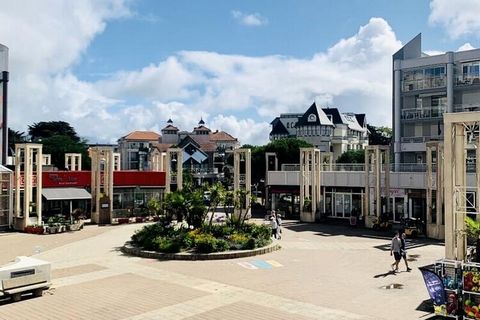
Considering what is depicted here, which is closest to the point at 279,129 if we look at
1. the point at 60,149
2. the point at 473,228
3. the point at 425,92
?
the point at 60,149

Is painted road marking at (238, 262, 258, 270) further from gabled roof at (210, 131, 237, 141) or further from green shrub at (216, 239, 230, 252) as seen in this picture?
gabled roof at (210, 131, 237, 141)

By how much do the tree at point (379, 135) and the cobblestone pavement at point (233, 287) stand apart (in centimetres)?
7826

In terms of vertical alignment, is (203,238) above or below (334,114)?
below

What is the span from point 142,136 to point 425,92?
95.4m

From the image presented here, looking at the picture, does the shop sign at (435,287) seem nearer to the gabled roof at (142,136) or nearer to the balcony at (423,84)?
the balcony at (423,84)

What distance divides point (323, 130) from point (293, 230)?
2639 inches

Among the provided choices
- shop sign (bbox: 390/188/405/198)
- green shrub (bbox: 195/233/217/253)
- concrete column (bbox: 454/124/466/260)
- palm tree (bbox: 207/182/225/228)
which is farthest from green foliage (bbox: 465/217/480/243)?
shop sign (bbox: 390/188/405/198)

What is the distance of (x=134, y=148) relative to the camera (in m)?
130

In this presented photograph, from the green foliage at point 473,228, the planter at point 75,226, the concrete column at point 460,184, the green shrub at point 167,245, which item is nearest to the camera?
the green foliage at point 473,228

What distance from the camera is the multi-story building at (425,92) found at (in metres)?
45.6

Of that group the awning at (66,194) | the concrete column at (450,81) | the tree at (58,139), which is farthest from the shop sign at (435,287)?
the tree at (58,139)

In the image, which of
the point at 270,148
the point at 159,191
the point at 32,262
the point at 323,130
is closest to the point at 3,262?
the point at 32,262

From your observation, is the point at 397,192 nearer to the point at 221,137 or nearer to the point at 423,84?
the point at 423,84

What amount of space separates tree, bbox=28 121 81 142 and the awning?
6182 centimetres
